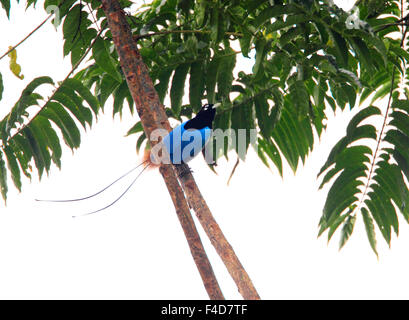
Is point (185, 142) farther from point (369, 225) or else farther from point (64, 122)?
point (369, 225)

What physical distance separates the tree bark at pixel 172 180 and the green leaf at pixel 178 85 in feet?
0.77

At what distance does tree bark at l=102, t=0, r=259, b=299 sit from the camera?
3.92ft

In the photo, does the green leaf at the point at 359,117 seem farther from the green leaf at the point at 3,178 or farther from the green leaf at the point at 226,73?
the green leaf at the point at 3,178

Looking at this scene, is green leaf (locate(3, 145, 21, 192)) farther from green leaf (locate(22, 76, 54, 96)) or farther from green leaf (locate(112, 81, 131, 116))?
green leaf (locate(112, 81, 131, 116))

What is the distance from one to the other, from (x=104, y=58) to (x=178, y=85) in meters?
0.26

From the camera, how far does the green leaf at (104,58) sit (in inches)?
57.9

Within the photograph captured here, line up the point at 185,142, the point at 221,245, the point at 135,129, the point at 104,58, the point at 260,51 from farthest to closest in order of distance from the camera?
the point at 135,129 → the point at 185,142 → the point at 104,58 → the point at 260,51 → the point at 221,245

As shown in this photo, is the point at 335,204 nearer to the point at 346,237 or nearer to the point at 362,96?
the point at 346,237

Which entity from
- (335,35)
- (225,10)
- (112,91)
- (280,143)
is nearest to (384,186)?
(280,143)

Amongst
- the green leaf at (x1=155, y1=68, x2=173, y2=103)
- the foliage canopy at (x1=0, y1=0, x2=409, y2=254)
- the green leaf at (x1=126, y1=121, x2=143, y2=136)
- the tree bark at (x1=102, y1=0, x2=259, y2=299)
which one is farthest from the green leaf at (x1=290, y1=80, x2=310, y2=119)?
the green leaf at (x1=126, y1=121, x2=143, y2=136)

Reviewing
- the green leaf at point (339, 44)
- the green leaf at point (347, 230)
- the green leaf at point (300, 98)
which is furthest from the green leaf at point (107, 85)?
the green leaf at point (347, 230)

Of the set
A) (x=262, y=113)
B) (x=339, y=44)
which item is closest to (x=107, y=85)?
(x=262, y=113)

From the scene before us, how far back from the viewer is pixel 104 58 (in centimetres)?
148

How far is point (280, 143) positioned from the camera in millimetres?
1899
